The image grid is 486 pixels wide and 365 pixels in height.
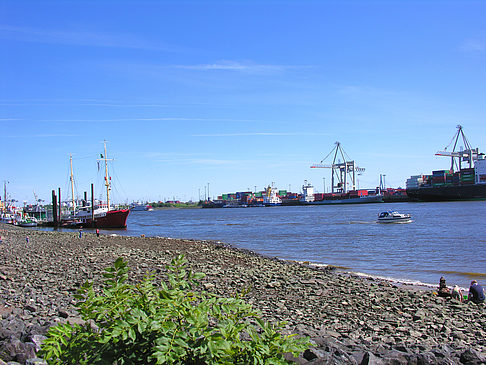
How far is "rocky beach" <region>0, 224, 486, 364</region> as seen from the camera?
5598 millimetres

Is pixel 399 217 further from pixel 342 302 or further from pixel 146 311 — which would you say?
pixel 146 311

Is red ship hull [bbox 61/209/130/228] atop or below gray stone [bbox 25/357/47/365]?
below

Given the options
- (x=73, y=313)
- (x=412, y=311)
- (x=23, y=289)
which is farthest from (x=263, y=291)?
(x=23, y=289)

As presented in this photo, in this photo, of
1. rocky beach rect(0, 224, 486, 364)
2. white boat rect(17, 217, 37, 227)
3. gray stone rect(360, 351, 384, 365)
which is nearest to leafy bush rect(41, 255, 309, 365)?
rocky beach rect(0, 224, 486, 364)

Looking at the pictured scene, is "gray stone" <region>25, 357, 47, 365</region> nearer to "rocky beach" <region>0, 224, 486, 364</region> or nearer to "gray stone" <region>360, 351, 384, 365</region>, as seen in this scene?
"rocky beach" <region>0, 224, 486, 364</region>

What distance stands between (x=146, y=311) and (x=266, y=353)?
1132mm

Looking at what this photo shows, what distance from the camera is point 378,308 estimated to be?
1016 centimetres

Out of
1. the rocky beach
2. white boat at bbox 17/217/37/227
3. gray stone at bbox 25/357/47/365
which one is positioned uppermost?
gray stone at bbox 25/357/47/365

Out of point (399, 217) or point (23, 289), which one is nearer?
point (23, 289)

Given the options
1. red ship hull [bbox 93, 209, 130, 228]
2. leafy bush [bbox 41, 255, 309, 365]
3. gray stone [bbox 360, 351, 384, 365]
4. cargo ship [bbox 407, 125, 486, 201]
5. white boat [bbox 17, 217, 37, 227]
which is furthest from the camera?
cargo ship [bbox 407, 125, 486, 201]

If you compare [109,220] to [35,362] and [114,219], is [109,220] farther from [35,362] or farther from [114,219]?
[35,362]

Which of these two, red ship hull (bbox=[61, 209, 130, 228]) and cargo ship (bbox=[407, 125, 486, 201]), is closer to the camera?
red ship hull (bbox=[61, 209, 130, 228])

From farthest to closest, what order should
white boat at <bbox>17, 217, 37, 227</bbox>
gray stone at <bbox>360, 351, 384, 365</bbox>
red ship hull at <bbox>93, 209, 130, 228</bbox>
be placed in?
white boat at <bbox>17, 217, 37, 227</bbox>
red ship hull at <bbox>93, 209, 130, 228</bbox>
gray stone at <bbox>360, 351, 384, 365</bbox>

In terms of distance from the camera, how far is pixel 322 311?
980 cm
